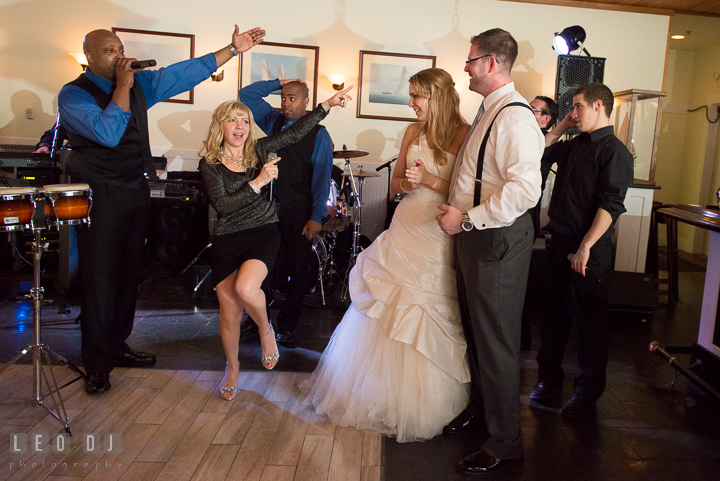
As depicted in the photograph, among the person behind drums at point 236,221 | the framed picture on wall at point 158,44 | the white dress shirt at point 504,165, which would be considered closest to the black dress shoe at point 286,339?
the person behind drums at point 236,221

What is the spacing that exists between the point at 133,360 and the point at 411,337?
6.04 ft

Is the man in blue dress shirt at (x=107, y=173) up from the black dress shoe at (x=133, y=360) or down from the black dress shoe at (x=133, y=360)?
up

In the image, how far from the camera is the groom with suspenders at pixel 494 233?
210cm

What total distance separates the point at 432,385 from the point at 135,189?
6.24 feet

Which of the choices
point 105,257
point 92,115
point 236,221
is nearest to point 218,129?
point 236,221

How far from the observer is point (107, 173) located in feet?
9.30

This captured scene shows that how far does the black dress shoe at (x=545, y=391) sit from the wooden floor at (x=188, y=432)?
3.36 ft

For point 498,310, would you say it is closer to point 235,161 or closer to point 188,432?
point 188,432

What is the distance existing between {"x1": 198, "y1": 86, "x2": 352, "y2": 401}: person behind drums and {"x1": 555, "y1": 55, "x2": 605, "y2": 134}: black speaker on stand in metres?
3.93

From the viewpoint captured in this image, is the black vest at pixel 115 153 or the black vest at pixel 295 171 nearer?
the black vest at pixel 115 153

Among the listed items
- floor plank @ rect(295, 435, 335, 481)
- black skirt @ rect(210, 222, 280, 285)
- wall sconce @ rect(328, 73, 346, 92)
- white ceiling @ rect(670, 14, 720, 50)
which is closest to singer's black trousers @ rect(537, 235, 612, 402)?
floor plank @ rect(295, 435, 335, 481)

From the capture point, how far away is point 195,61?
10.4ft

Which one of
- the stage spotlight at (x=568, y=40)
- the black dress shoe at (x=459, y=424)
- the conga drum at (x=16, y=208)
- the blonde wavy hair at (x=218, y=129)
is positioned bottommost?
the black dress shoe at (x=459, y=424)

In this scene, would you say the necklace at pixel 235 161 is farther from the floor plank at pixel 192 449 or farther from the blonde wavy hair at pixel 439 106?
the floor plank at pixel 192 449
